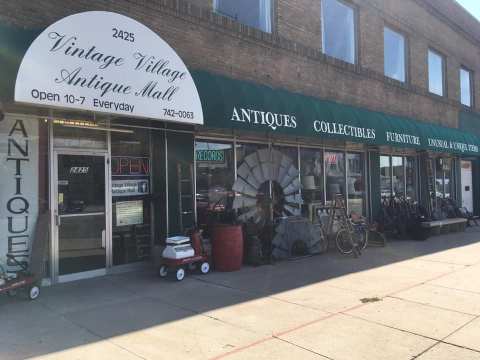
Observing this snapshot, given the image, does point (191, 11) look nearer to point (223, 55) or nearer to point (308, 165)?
point (223, 55)

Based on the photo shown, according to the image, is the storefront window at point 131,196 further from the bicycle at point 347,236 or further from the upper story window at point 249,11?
the bicycle at point 347,236

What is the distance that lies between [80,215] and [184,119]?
2334 millimetres

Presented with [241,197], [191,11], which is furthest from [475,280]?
[191,11]


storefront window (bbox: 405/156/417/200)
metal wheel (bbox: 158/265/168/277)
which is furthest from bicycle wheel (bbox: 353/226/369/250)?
storefront window (bbox: 405/156/417/200)

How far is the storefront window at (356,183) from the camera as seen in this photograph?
12.8m

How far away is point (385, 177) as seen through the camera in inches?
563

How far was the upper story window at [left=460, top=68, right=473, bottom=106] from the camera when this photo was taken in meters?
19.4

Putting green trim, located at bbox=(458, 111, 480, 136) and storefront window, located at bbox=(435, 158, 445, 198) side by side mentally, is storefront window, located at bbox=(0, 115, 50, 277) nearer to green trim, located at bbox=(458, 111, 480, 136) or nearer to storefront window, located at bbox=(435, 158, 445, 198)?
storefront window, located at bbox=(435, 158, 445, 198)

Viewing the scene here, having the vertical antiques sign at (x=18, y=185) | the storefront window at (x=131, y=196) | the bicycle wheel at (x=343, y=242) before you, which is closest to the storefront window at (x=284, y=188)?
the bicycle wheel at (x=343, y=242)

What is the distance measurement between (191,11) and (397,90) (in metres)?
8.57

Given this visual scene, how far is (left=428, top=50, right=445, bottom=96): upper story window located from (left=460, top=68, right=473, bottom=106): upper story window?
2267mm

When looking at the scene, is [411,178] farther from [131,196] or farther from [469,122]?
[131,196]

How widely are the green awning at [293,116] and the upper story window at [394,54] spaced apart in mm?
1800

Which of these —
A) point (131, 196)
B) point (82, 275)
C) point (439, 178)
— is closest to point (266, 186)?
point (131, 196)
